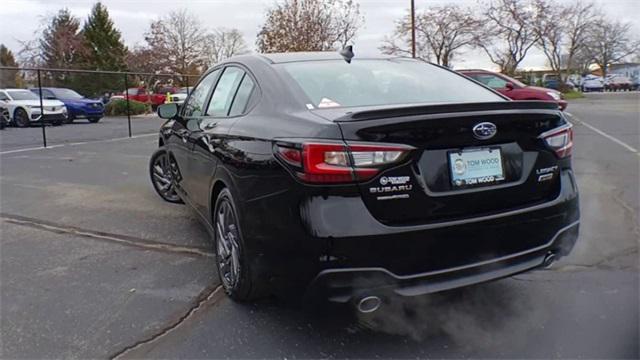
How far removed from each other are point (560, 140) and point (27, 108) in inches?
755

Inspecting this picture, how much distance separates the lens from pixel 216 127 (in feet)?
11.8

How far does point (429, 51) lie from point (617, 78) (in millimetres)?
25846

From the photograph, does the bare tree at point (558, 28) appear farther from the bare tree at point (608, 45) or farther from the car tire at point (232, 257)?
the car tire at point (232, 257)

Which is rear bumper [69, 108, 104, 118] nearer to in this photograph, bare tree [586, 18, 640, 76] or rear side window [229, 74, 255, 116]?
rear side window [229, 74, 255, 116]

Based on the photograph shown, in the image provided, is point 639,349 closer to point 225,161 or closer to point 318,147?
point 318,147

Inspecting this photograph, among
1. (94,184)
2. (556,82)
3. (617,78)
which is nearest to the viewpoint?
(94,184)

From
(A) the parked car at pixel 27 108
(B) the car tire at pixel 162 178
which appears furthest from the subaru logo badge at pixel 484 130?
(A) the parked car at pixel 27 108

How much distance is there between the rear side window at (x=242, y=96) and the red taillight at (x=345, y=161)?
3.45 feet

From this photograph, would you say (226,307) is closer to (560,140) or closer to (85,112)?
(560,140)

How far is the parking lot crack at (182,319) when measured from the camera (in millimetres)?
2855

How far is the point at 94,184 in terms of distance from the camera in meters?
7.33

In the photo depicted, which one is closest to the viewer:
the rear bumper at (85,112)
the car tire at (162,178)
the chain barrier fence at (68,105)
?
the car tire at (162,178)

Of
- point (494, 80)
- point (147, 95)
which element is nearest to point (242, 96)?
point (494, 80)

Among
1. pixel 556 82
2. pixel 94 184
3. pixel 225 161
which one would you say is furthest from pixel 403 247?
pixel 556 82
